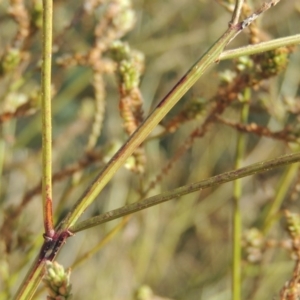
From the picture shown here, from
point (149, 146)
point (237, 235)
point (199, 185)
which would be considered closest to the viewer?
point (199, 185)

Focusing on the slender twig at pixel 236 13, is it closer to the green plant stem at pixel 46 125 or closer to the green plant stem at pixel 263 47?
the green plant stem at pixel 263 47

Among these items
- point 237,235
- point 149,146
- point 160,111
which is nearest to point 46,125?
point 160,111

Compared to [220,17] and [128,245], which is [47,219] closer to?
[128,245]

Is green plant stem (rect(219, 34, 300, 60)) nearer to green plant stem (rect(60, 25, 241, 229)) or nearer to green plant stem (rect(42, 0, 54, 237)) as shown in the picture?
green plant stem (rect(60, 25, 241, 229))

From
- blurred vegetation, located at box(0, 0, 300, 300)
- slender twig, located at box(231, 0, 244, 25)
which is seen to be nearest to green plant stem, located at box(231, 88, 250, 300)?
blurred vegetation, located at box(0, 0, 300, 300)

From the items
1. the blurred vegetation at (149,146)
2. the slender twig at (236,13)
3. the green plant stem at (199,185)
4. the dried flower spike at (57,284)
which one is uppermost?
the blurred vegetation at (149,146)

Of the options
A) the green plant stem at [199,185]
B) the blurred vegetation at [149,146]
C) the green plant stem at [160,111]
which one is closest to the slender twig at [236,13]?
the green plant stem at [160,111]

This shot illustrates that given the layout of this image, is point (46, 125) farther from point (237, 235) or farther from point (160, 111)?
point (237, 235)
